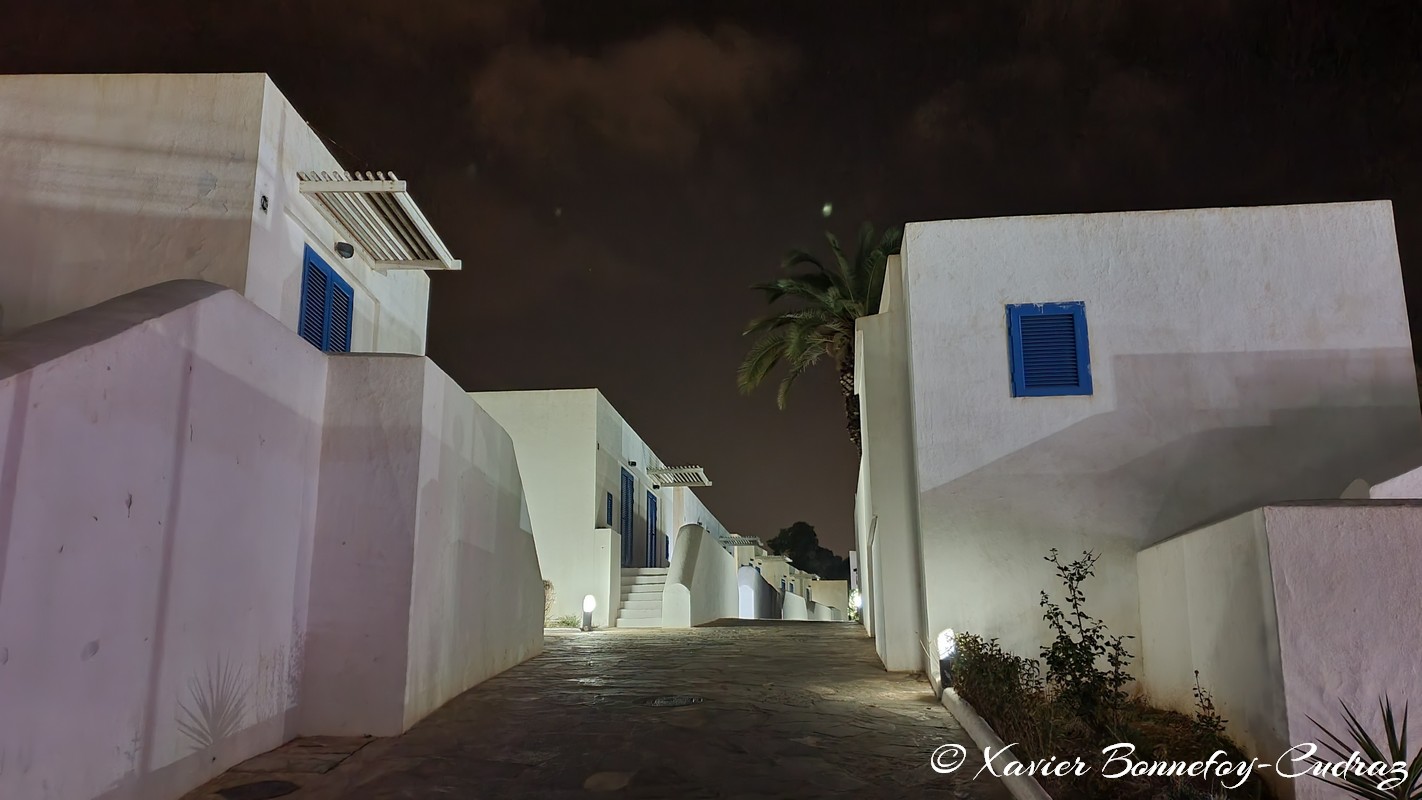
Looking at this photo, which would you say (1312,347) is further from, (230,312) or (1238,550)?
(230,312)

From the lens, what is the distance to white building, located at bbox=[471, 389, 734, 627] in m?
21.0

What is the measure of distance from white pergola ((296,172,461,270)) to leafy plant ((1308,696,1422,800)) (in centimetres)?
931

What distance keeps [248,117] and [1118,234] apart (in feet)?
30.5

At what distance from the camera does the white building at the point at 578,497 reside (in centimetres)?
2098

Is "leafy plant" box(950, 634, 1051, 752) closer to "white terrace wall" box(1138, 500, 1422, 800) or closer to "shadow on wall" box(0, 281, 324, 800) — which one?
"white terrace wall" box(1138, 500, 1422, 800)

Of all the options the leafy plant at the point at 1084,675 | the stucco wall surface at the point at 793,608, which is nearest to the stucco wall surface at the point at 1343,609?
the leafy plant at the point at 1084,675

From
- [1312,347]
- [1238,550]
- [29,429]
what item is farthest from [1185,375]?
[29,429]

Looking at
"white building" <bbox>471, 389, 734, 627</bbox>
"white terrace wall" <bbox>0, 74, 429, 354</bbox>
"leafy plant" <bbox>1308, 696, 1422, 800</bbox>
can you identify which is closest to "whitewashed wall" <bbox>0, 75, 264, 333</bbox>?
"white terrace wall" <bbox>0, 74, 429, 354</bbox>

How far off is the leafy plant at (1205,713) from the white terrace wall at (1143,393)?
2.00 m

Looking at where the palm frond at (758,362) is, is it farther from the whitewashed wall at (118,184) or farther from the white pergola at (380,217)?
the whitewashed wall at (118,184)

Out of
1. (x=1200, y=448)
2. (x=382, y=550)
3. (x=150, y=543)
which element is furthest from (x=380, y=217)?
(x=1200, y=448)

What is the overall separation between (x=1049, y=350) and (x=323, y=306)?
322 inches

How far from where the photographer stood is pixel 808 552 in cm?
7700

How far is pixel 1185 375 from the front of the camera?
10.3m
